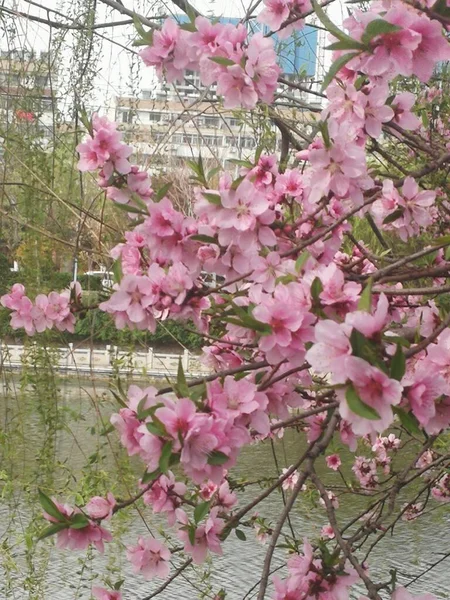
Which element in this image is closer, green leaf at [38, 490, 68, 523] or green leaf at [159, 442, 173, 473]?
green leaf at [159, 442, 173, 473]

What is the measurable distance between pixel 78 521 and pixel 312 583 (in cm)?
29

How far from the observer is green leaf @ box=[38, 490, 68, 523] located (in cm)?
99

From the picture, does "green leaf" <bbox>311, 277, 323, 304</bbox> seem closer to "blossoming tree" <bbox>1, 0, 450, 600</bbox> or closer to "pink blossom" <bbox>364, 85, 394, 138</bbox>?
"blossoming tree" <bbox>1, 0, 450, 600</bbox>

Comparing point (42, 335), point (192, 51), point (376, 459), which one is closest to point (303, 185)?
point (192, 51)

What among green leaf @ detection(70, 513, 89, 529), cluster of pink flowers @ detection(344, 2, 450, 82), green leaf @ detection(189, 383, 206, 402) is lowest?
green leaf @ detection(70, 513, 89, 529)

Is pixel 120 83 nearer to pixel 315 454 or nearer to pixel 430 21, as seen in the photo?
pixel 315 454

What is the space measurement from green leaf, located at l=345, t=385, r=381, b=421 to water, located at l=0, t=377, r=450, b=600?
1458 millimetres

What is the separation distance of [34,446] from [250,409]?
1973 mm

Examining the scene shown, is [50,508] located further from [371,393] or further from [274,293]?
[371,393]

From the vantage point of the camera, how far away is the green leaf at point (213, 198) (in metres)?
1.01

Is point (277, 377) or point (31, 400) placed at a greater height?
point (277, 377)

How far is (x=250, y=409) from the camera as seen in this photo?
2.99 feet

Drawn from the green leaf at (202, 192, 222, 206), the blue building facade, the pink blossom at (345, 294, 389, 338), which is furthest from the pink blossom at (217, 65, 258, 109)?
the blue building facade

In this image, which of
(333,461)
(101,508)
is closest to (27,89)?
(333,461)
